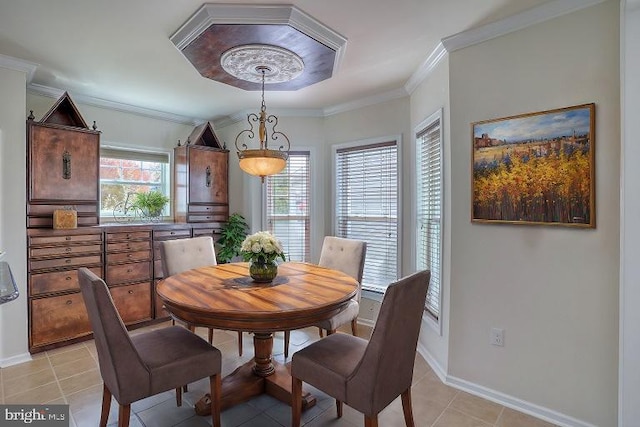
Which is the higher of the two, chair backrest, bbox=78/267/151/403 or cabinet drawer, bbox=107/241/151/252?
cabinet drawer, bbox=107/241/151/252

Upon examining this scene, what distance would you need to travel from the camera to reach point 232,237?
14.0 ft

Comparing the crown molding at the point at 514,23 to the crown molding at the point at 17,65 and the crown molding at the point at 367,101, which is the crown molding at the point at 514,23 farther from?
the crown molding at the point at 17,65

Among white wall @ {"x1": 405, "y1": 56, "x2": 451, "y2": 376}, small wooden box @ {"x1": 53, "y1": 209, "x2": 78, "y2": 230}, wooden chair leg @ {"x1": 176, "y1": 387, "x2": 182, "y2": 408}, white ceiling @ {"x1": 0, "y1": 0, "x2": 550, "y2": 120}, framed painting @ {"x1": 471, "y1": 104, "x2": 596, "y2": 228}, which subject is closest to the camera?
framed painting @ {"x1": 471, "y1": 104, "x2": 596, "y2": 228}

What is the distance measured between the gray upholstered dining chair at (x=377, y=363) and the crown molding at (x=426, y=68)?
1.81 m

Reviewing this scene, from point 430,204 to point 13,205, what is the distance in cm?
365

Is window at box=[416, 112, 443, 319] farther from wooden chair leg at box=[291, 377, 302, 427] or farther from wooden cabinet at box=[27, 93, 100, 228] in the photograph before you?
wooden cabinet at box=[27, 93, 100, 228]

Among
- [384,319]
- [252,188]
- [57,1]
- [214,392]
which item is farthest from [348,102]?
[214,392]

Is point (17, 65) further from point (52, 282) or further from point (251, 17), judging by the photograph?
point (251, 17)

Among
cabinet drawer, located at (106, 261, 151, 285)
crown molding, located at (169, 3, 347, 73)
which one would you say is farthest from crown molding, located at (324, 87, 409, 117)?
cabinet drawer, located at (106, 261, 151, 285)

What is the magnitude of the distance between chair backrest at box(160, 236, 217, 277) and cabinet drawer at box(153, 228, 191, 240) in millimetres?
743

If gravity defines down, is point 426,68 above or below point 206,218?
above

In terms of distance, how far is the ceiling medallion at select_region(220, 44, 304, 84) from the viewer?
2458 mm

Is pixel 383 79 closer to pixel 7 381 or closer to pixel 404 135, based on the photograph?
pixel 404 135
